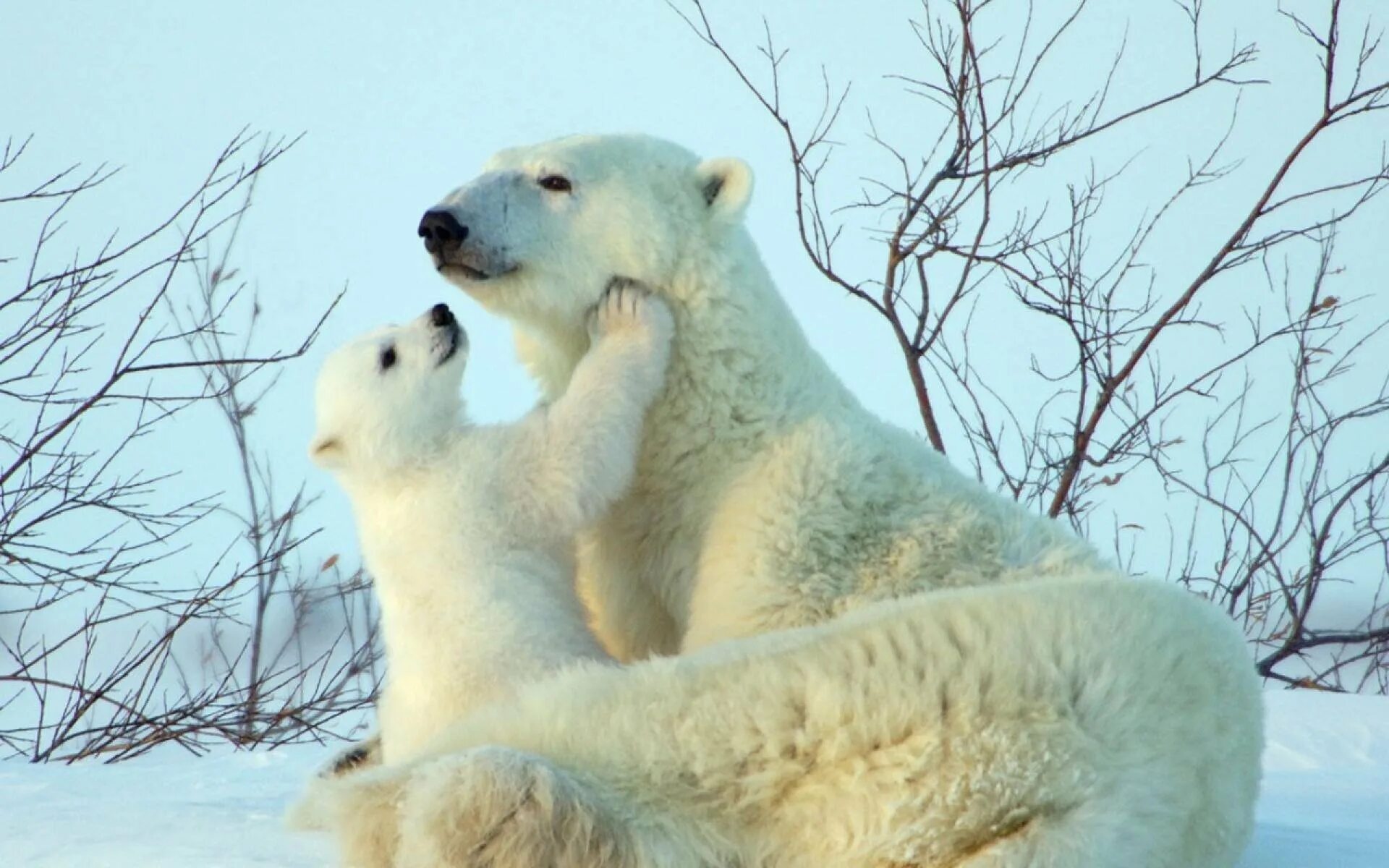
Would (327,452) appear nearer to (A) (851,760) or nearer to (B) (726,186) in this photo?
(B) (726,186)

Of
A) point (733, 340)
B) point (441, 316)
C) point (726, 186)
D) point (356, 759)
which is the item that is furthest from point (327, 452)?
point (726, 186)

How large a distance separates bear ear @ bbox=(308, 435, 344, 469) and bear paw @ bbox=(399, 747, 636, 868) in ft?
5.30

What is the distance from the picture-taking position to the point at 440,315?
3.60 m

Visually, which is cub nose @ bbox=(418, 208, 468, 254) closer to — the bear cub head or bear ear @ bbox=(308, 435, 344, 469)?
the bear cub head

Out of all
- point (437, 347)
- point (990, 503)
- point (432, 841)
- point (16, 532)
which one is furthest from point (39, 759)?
point (432, 841)

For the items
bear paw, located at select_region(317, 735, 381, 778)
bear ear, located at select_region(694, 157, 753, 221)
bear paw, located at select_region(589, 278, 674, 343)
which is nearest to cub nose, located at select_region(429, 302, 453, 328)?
bear paw, located at select_region(589, 278, 674, 343)

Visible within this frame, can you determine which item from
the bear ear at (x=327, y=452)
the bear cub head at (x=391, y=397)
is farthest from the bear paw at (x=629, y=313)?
the bear ear at (x=327, y=452)

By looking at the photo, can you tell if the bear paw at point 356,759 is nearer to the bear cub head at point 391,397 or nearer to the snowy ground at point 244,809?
the snowy ground at point 244,809

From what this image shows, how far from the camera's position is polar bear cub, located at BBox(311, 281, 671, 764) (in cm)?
302

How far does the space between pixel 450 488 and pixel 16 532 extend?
309 centimetres

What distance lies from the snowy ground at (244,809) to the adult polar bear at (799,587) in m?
0.61

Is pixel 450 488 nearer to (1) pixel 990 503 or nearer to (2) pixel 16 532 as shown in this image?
(1) pixel 990 503

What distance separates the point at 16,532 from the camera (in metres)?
5.60

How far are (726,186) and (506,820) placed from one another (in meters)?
1.87
